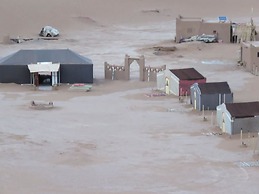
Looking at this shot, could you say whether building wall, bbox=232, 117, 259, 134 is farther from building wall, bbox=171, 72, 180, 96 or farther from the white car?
the white car

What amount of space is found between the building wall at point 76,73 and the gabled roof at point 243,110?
48.7 feet

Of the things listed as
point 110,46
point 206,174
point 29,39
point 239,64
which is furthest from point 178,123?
point 29,39

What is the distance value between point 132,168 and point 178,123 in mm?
7500

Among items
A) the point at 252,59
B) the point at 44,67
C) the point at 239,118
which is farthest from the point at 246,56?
the point at 239,118

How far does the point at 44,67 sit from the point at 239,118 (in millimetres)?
16001

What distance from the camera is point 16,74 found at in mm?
43344

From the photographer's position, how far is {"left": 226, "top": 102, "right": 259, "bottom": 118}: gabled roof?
29.4 m

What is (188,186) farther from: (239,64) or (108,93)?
(239,64)

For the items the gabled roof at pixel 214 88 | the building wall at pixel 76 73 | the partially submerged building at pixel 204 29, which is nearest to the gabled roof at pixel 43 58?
the building wall at pixel 76 73

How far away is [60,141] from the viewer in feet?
94.2

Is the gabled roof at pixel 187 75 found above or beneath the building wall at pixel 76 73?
above

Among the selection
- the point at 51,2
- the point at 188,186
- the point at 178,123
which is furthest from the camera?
the point at 51,2

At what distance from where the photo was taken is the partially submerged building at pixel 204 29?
6362cm

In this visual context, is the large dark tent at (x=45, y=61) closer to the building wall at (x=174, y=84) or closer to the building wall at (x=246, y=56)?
the building wall at (x=174, y=84)
